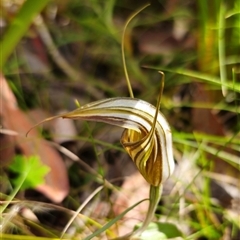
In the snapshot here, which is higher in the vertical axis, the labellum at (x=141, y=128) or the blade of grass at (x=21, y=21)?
the blade of grass at (x=21, y=21)

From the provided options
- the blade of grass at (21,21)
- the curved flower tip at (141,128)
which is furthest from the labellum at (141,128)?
the blade of grass at (21,21)

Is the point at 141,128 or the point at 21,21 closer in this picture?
the point at 141,128

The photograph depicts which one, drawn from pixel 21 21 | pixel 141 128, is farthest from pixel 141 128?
pixel 21 21

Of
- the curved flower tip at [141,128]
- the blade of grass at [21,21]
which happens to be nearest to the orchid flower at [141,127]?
the curved flower tip at [141,128]

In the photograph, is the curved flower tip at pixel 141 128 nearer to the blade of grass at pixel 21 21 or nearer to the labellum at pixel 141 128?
the labellum at pixel 141 128

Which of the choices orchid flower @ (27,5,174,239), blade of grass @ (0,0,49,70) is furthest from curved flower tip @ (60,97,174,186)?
blade of grass @ (0,0,49,70)

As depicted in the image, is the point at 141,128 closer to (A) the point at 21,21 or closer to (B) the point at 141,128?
(B) the point at 141,128

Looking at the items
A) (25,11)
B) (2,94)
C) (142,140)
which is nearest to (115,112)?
(142,140)

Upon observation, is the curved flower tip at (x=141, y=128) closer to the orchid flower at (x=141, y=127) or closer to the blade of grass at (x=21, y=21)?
the orchid flower at (x=141, y=127)

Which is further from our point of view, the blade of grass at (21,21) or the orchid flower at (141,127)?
the blade of grass at (21,21)

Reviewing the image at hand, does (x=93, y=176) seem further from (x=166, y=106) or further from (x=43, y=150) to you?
(x=166, y=106)

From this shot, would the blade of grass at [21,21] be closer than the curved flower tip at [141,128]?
No

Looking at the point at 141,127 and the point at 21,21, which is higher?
the point at 21,21
